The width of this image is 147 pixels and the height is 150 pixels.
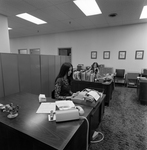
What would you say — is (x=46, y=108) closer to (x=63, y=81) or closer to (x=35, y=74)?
(x=63, y=81)

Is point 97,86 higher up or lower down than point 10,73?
lower down

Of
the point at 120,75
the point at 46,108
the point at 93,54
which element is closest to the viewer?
the point at 46,108

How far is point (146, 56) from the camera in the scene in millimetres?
4793

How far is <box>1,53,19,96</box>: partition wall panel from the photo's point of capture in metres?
2.21

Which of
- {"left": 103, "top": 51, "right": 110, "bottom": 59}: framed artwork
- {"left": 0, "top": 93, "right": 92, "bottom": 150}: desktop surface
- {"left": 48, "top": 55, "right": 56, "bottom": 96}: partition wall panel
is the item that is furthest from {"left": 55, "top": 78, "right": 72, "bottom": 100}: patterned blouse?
{"left": 103, "top": 51, "right": 110, "bottom": 59}: framed artwork

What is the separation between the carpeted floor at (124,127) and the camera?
Result: 1.64 m

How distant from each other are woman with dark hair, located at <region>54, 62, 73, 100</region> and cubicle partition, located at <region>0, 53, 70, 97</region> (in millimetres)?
1274

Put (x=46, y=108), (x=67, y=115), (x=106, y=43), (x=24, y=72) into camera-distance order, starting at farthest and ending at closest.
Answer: (x=106, y=43)
(x=24, y=72)
(x=46, y=108)
(x=67, y=115)

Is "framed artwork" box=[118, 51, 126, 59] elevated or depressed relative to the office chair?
elevated

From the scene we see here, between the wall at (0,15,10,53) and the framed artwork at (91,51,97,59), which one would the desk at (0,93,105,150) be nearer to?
A: the wall at (0,15,10,53)

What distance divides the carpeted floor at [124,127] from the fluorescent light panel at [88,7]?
3.16 meters

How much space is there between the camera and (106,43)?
546cm

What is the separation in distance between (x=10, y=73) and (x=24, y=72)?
15.2 inches

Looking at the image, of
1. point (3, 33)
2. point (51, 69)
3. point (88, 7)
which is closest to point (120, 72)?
point (88, 7)
